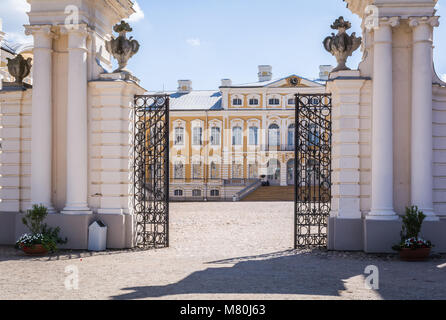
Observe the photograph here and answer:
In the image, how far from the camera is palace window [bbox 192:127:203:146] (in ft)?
152

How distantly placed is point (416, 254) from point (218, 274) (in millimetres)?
3645

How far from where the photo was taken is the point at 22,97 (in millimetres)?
10969

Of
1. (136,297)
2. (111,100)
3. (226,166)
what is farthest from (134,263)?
(226,166)

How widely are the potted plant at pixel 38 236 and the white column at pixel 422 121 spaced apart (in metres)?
6.90

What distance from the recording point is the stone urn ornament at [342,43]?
10562mm

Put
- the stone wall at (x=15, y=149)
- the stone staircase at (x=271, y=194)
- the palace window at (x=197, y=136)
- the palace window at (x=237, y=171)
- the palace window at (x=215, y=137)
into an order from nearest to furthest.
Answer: the stone wall at (x=15, y=149) < the stone staircase at (x=271, y=194) < the palace window at (x=237, y=171) < the palace window at (x=215, y=137) < the palace window at (x=197, y=136)

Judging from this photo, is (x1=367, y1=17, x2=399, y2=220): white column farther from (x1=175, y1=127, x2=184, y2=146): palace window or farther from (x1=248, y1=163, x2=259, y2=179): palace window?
(x1=175, y1=127, x2=184, y2=146): palace window

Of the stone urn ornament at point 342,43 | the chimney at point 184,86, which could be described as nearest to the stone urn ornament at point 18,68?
the stone urn ornament at point 342,43

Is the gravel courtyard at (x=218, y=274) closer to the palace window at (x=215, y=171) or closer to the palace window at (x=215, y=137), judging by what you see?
the palace window at (x=215, y=171)

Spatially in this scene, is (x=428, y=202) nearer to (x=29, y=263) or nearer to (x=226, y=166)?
(x=29, y=263)

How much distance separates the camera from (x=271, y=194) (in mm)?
37062

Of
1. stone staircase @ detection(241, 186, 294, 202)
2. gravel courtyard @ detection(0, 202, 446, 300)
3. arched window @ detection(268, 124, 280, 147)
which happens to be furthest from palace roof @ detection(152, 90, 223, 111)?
gravel courtyard @ detection(0, 202, 446, 300)
